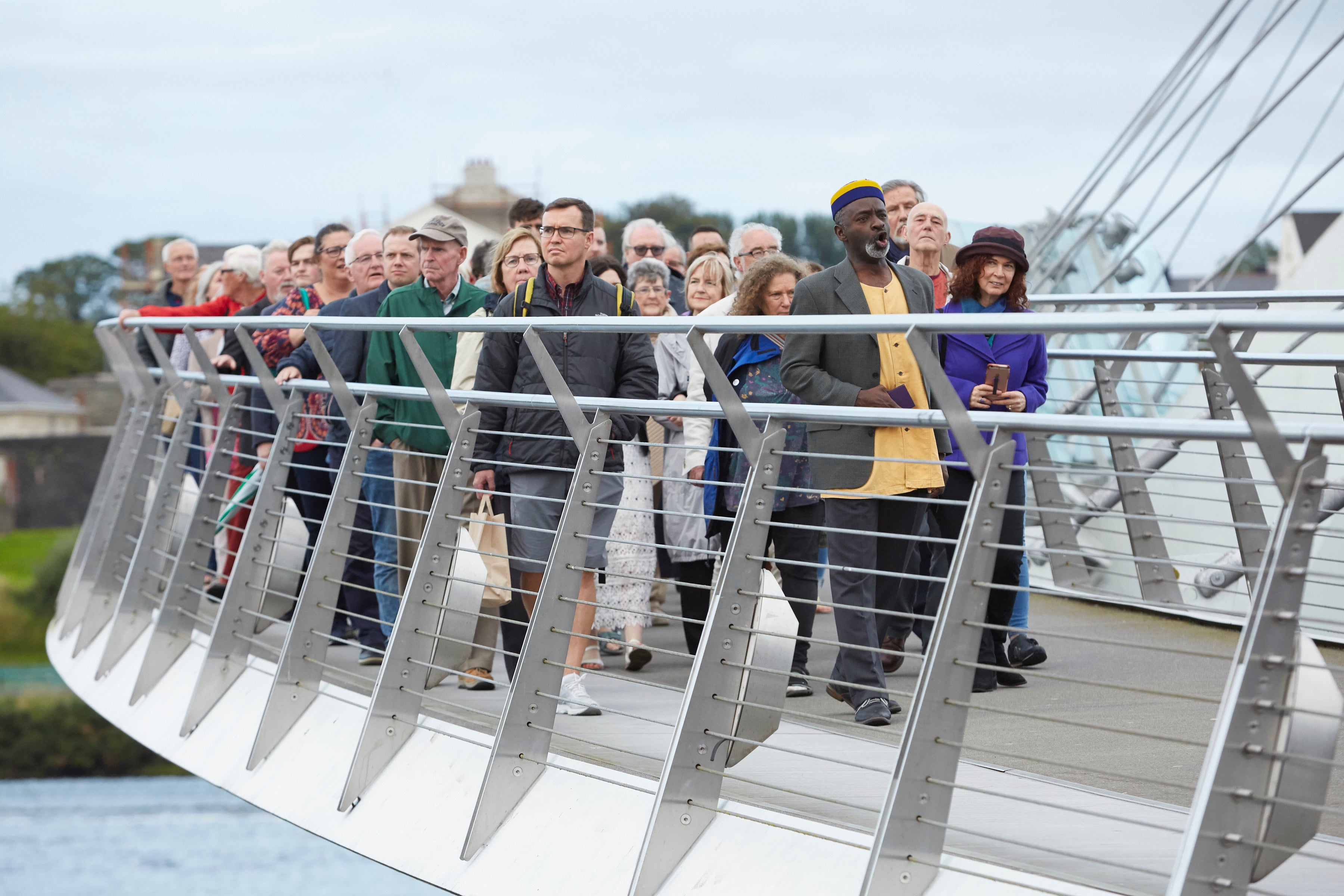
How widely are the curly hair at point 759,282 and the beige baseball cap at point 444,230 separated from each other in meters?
1.26

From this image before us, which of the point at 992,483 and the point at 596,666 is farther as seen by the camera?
the point at 596,666

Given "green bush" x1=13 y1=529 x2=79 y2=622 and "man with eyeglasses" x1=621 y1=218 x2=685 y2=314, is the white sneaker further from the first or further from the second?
"green bush" x1=13 y1=529 x2=79 y2=622

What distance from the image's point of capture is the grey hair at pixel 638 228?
29.9ft

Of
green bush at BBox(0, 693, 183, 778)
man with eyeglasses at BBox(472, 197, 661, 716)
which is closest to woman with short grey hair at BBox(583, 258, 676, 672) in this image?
Answer: man with eyeglasses at BBox(472, 197, 661, 716)

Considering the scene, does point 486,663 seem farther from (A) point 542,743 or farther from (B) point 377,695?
(A) point 542,743

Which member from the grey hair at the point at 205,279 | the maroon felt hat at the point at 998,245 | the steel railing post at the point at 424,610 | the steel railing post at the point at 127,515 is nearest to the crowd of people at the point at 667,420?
the maroon felt hat at the point at 998,245

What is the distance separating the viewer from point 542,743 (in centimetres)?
491

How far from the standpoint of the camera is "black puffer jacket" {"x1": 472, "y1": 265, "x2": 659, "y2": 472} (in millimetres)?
6152

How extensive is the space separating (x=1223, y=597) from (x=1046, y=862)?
244 inches

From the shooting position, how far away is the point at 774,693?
14.1ft

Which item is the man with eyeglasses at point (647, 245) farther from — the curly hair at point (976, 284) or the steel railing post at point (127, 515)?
the steel railing post at point (127, 515)

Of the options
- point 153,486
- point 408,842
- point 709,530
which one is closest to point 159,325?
point 153,486

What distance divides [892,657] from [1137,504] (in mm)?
1866

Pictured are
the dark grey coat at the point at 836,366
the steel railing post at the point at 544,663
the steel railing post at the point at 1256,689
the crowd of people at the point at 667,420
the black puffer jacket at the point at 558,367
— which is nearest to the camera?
→ the steel railing post at the point at 1256,689
